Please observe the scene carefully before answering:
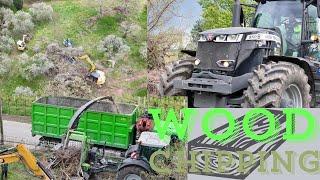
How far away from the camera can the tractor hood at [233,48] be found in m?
4.85

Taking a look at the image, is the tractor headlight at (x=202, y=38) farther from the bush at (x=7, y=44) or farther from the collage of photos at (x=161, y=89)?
the bush at (x=7, y=44)

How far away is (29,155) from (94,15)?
3761 millimetres

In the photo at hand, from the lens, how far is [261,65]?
4.59 m

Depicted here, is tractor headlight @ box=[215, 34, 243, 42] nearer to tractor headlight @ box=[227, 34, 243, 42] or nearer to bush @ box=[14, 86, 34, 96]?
tractor headlight @ box=[227, 34, 243, 42]

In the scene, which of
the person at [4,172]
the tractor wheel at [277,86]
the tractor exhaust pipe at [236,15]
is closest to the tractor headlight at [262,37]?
the tractor wheel at [277,86]

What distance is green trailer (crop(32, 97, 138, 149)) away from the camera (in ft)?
24.5

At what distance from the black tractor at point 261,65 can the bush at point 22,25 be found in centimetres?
456

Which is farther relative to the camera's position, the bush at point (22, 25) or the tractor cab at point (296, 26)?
the bush at point (22, 25)

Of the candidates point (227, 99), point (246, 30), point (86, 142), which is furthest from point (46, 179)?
point (246, 30)

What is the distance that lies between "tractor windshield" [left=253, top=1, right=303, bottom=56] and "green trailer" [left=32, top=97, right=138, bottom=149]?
2880 millimetres

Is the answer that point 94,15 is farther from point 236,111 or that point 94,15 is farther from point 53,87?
point 236,111

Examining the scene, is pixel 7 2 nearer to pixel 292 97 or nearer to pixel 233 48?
pixel 233 48

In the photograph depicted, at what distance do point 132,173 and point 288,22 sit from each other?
256cm

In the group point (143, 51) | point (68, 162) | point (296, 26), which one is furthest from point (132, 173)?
point (296, 26)
